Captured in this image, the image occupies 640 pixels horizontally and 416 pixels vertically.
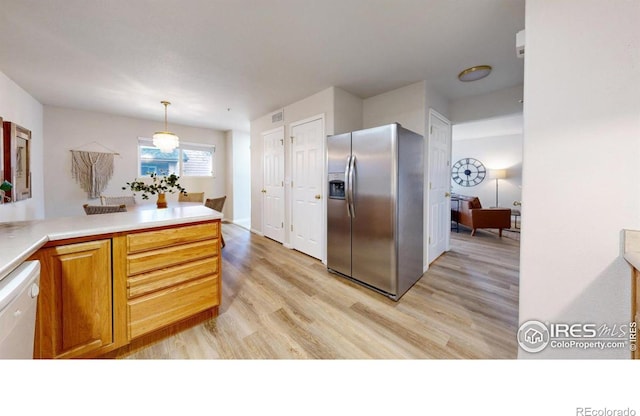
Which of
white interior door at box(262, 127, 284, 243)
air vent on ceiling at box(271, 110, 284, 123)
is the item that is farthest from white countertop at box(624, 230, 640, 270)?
air vent on ceiling at box(271, 110, 284, 123)

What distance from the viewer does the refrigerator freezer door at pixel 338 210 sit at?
255cm

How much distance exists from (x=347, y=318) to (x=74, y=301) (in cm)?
179

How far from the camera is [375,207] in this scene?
7.53ft

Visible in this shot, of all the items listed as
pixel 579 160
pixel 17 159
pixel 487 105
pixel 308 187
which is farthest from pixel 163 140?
pixel 487 105

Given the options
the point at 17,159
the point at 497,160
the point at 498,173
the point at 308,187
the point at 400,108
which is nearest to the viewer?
the point at 17,159

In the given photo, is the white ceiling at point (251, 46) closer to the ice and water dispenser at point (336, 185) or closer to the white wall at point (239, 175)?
the ice and water dispenser at point (336, 185)

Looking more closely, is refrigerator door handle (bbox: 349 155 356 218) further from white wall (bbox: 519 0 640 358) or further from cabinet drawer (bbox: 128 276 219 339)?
cabinet drawer (bbox: 128 276 219 339)

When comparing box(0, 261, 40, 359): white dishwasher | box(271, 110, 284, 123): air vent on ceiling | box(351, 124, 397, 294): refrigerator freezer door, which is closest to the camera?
box(0, 261, 40, 359): white dishwasher

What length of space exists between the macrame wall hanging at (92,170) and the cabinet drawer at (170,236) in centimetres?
413

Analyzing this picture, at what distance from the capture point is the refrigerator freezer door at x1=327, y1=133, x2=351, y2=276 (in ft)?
8.38

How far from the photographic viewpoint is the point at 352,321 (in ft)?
6.13

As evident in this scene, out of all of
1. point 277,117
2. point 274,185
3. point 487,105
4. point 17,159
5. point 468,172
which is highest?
point 277,117

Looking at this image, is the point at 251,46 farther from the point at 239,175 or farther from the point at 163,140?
the point at 239,175

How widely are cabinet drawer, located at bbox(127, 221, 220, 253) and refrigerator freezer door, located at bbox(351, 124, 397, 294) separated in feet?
4.66
